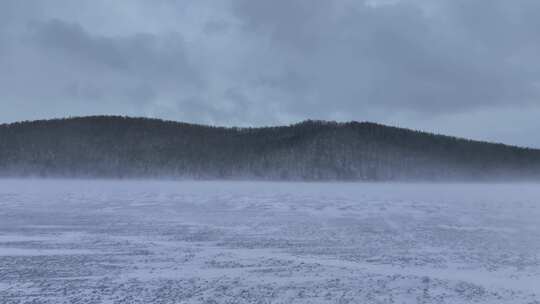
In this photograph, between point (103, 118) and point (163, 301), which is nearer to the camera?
point (163, 301)

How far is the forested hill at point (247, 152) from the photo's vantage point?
10619 centimetres

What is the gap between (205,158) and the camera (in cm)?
11144

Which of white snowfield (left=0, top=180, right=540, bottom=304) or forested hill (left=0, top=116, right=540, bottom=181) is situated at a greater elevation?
forested hill (left=0, top=116, right=540, bottom=181)

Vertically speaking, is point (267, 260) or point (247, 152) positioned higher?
point (247, 152)

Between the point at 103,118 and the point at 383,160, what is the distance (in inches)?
2746

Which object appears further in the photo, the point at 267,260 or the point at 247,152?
the point at 247,152

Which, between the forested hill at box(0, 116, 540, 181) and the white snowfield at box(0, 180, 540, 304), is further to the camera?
the forested hill at box(0, 116, 540, 181)

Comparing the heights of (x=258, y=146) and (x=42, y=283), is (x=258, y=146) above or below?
above

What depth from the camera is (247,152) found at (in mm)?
113750

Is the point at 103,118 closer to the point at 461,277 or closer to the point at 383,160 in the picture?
the point at 383,160

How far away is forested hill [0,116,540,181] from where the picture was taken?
348 ft

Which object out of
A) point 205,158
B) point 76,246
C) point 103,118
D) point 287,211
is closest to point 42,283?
point 76,246

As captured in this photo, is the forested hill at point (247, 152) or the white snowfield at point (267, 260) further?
the forested hill at point (247, 152)

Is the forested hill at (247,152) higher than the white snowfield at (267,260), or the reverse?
the forested hill at (247,152)
